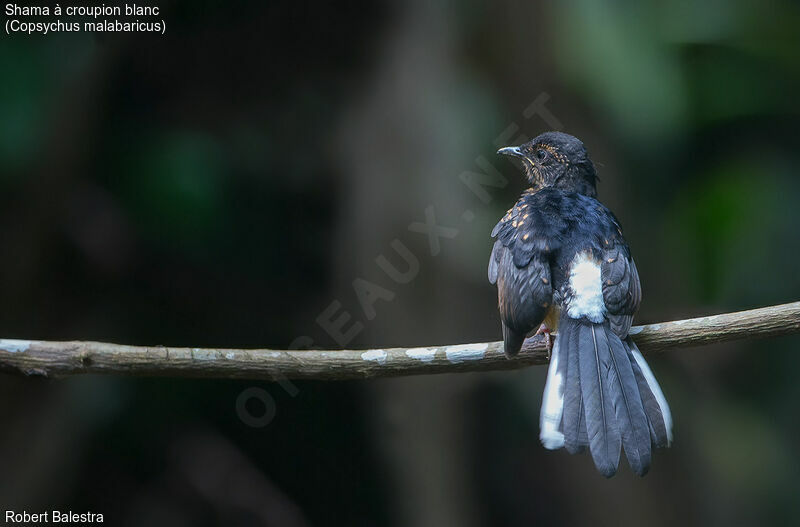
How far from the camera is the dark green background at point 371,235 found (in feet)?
18.7

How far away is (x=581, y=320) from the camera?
11.3 ft

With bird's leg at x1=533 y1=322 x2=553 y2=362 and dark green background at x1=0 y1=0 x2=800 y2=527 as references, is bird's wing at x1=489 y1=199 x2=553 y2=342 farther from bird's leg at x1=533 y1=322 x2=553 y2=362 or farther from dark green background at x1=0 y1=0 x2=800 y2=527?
dark green background at x1=0 y1=0 x2=800 y2=527

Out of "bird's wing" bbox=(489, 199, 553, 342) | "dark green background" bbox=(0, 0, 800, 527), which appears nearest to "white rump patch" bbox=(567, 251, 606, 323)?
"bird's wing" bbox=(489, 199, 553, 342)

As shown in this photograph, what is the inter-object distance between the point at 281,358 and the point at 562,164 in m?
1.94

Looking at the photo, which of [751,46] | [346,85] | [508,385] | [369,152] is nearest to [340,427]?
[508,385]

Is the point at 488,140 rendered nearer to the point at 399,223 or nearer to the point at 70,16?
the point at 399,223

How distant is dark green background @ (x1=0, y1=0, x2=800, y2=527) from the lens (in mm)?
5695

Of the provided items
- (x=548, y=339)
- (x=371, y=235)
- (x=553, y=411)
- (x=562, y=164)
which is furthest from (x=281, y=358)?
(x=371, y=235)

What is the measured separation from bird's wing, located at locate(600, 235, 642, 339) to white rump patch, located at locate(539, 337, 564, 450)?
0.29 m

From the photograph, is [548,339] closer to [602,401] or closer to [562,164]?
[602,401]

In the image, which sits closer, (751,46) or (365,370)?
(365,370)

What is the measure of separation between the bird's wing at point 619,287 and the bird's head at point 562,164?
2.03 feet

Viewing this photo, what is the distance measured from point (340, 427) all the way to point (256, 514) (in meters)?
0.89

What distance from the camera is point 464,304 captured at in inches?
234
